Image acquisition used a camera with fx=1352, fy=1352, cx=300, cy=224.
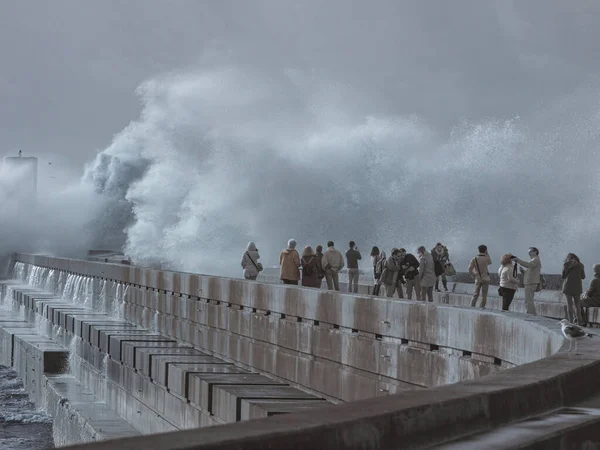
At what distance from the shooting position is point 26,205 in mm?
77250

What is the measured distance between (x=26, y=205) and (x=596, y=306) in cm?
6041

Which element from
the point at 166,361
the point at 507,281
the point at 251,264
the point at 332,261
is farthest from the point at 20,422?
the point at 507,281

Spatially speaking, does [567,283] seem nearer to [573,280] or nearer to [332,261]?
[573,280]

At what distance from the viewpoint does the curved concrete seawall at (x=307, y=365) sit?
14.8ft

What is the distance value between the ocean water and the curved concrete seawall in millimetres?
1007

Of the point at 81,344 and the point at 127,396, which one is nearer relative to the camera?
the point at 127,396

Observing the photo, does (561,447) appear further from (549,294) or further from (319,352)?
(549,294)

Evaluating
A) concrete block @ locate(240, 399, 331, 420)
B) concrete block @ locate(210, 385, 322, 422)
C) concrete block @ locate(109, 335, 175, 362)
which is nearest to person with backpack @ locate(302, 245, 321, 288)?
concrete block @ locate(109, 335, 175, 362)

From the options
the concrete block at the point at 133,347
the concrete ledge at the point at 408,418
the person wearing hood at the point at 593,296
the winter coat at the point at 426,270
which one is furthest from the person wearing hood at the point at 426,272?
the concrete ledge at the point at 408,418

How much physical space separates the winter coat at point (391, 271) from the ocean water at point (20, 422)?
21.4 ft

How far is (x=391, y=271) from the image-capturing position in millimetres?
24469

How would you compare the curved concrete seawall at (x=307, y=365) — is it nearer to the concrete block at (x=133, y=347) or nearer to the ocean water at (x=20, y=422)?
the concrete block at (x=133, y=347)

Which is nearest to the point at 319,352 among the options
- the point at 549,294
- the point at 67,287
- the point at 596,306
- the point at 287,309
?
the point at 287,309

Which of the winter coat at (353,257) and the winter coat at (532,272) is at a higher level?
the winter coat at (353,257)
